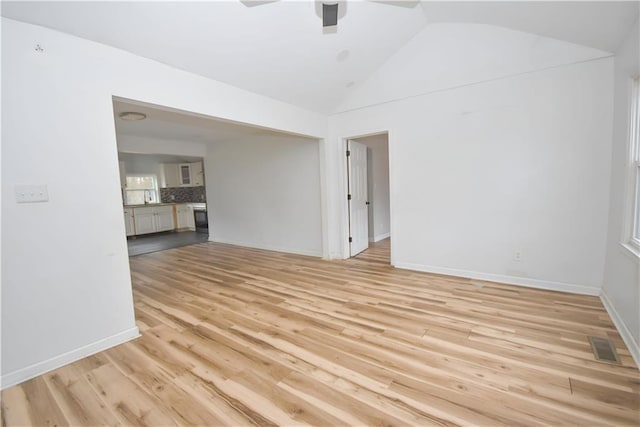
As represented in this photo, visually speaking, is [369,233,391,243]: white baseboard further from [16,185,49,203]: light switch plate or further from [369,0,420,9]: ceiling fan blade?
[16,185,49,203]: light switch plate

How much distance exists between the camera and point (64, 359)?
6.88 ft

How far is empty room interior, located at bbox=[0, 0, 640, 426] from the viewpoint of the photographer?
5.82 ft

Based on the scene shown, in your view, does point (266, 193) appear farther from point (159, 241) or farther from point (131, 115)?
point (159, 241)

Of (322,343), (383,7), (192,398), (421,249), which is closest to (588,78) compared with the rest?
(383,7)

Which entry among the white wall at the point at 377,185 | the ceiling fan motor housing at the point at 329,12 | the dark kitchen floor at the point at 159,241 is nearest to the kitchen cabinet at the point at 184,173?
the dark kitchen floor at the point at 159,241

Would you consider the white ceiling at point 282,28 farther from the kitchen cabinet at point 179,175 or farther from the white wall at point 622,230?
the kitchen cabinet at point 179,175

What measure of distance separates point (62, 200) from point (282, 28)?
2.39 m

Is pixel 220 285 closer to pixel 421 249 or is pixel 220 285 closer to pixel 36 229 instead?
pixel 36 229

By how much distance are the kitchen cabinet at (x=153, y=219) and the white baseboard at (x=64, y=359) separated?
21.3 feet

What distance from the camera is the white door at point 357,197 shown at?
4918 mm

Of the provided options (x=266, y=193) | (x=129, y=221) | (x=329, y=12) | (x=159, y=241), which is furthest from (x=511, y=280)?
(x=129, y=221)

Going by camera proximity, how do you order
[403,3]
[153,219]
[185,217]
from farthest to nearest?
[185,217] → [153,219] → [403,3]

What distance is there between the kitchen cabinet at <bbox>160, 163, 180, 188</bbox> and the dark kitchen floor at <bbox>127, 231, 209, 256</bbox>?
1.61 meters

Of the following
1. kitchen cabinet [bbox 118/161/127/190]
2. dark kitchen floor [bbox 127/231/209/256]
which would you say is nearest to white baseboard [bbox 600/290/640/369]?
dark kitchen floor [bbox 127/231/209/256]
